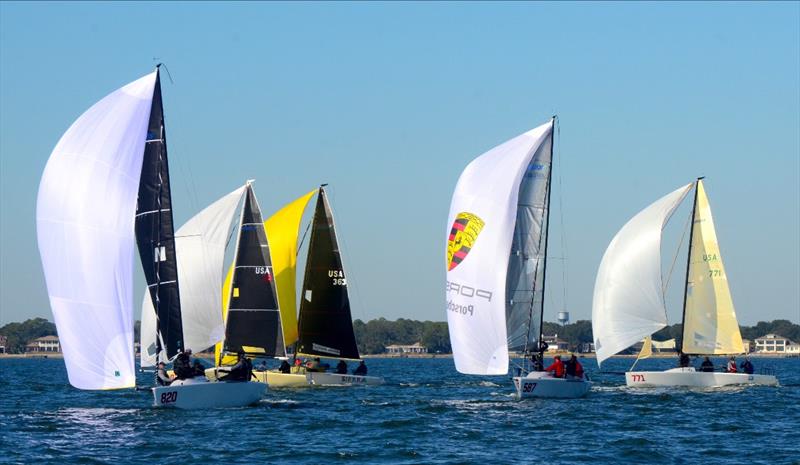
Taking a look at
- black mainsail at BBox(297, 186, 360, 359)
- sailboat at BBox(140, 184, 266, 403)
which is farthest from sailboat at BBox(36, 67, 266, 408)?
black mainsail at BBox(297, 186, 360, 359)

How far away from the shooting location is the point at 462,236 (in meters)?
43.8

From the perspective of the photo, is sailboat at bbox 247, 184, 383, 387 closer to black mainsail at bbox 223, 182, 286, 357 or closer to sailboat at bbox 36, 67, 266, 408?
black mainsail at bbox 223, 182, 286, 357

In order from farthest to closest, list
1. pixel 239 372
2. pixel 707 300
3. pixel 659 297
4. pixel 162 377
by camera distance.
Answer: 1. pixel 707 300
2. pixel 659 297
3. pixel 239 372
4. pixel 162 377

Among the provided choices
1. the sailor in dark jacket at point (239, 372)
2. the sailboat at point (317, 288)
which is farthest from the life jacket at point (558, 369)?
the sailboat at point (317, 288)

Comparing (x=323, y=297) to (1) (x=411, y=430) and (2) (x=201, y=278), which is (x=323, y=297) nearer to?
(2) (x=201, y=278)

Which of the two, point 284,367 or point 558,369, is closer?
point 558,369

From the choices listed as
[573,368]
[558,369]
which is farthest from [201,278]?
[573,368]

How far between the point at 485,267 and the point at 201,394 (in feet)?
33.4

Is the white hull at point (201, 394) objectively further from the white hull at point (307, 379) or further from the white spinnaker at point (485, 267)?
the white hull at point (307, 379)

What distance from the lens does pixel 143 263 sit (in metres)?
39.2

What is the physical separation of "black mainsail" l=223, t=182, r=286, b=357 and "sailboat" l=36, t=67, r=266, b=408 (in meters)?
12.3

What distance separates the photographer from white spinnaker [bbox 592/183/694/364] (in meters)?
53.1

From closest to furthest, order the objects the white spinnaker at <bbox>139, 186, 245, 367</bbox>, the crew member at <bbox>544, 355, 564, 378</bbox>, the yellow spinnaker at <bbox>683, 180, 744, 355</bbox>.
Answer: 1. the crew member at <bbox>544, 355, 564, 378</bbox>
2. the white spinnaker at <bbox>139, 186, 245, 367</bbox>
3. the yellow spinnaker at <bbox>683, 180, 744, 355</bbox>

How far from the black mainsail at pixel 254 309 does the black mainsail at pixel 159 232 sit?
11.6 metres
